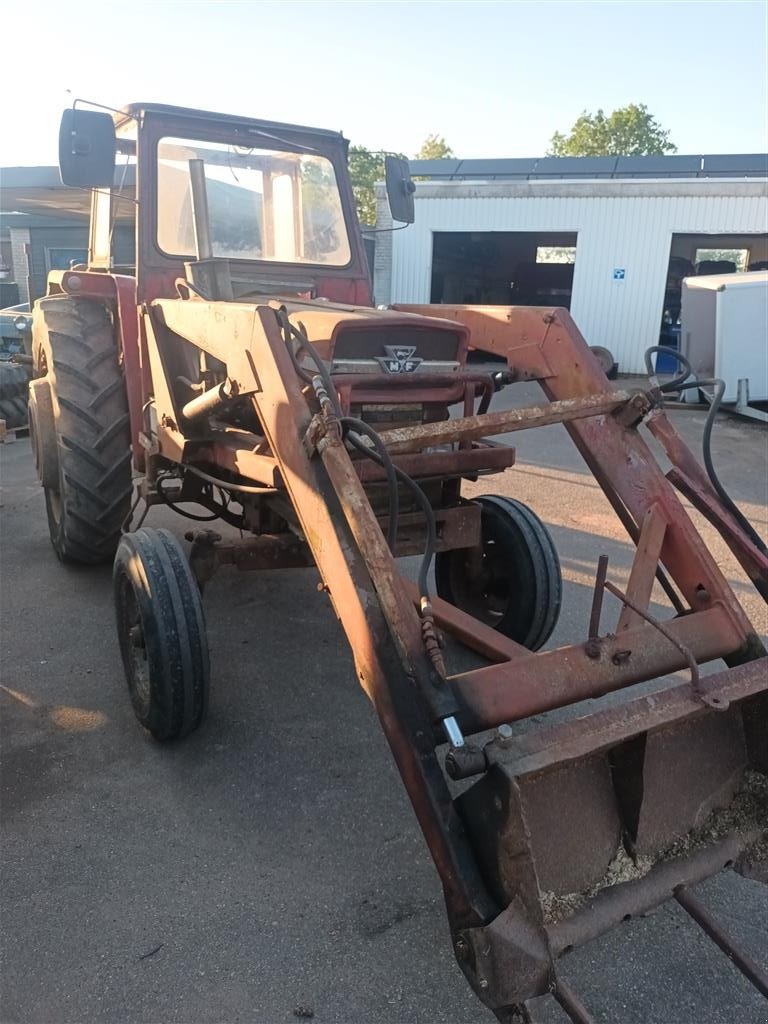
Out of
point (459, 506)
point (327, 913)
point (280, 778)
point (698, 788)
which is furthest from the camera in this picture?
point (459, 506)

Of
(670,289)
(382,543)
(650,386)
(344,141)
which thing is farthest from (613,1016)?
(670,289)

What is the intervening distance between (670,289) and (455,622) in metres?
18.0

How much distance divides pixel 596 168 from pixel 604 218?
6.83ft

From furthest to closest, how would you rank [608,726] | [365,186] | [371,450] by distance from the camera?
[365,186]
[371,450]
[608,726]

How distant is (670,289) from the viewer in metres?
18.7

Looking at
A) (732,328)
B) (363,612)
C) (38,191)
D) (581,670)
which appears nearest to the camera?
(363,612)

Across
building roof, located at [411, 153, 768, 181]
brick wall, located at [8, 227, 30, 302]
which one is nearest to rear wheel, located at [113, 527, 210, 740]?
building roof, located at [411, 153, 768, 181]

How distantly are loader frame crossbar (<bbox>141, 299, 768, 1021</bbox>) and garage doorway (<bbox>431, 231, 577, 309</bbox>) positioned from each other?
18.4 metres

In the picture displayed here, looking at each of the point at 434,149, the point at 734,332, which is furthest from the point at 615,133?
the point at 734,332

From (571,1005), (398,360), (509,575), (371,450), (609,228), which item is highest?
(609,228)

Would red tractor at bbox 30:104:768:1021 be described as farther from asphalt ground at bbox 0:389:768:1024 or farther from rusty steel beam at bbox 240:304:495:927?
asphalt ground at bbox 0:389:768:1024

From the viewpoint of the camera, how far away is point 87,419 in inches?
174

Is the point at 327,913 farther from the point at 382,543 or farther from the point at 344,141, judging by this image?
the point at 344,141

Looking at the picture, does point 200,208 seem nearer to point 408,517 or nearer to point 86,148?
point 86,148
